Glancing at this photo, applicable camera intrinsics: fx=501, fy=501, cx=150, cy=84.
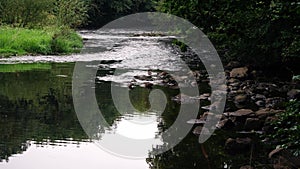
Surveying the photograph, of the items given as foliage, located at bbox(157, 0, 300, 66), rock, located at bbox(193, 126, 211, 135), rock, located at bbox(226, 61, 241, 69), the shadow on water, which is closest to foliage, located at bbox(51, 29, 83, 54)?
the shadow on water

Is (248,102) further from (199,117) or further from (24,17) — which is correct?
(24,17)

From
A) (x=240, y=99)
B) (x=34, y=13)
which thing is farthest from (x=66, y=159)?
(x=34, y=13)

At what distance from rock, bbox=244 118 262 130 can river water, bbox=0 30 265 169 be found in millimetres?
411

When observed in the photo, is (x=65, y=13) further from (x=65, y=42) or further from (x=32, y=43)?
(x=32, y=43)

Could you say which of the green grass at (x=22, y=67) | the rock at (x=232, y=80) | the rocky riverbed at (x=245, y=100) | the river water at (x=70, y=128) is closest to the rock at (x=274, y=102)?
the rocky riverbed at (x=245, y=100)

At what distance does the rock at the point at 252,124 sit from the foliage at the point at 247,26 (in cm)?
249

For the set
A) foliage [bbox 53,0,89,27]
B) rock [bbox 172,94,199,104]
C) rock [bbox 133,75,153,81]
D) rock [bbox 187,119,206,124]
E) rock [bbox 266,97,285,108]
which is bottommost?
rock [bbox 133,75,153,81]

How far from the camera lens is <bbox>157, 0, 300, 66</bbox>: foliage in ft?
38.0

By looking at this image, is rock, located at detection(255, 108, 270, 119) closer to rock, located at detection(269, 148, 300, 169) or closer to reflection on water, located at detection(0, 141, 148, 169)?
rock, located at detection(269, 148, 300, 169)

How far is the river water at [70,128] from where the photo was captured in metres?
7.01

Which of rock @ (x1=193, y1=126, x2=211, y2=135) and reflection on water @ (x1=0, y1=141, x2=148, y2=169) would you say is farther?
rock @ (x1=193, y1=126, x2=211, y2=135)

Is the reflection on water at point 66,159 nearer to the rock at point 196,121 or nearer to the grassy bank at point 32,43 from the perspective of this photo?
the rock at point 196,121

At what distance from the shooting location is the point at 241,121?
905cm

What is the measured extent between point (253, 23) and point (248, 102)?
2.52 metres
